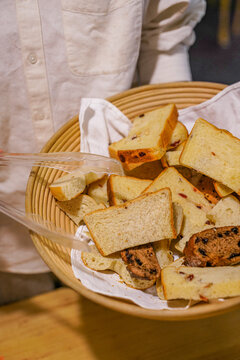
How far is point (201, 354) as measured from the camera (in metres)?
0.77

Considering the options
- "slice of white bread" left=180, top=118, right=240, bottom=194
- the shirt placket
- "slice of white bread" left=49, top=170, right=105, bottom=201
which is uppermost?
the shirt placket

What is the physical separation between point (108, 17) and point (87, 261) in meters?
0.49

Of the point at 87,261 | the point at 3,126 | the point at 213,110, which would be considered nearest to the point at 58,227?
the point at 87,261

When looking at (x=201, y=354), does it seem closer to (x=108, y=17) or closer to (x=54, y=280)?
(x=54, y=280)

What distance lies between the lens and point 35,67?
0.72m

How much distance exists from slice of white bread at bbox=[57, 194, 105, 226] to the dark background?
3.83ft

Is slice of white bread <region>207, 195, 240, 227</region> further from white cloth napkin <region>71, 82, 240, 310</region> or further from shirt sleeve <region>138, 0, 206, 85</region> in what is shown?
shirt sleeve <region>138, 0, 206, 85</region>

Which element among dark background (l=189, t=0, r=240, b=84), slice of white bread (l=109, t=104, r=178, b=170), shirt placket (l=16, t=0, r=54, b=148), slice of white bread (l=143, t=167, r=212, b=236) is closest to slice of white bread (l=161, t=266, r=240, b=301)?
slice of white bread (l=143, t=167, r=212, b=236)

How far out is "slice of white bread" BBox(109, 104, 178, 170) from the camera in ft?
2.28

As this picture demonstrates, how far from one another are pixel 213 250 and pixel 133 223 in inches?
5.5

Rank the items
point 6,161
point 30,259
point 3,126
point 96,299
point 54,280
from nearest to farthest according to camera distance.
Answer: point 96,299, point 6,161, point 3,126, point 30,259, point 54,280

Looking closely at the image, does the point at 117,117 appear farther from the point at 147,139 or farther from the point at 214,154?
the point at 214,154

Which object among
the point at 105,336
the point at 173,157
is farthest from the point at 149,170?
the point at 105,336

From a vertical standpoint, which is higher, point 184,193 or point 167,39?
point 167,39
